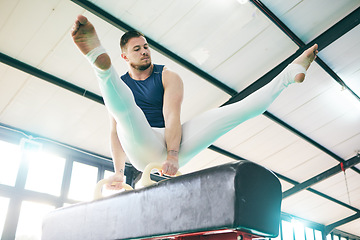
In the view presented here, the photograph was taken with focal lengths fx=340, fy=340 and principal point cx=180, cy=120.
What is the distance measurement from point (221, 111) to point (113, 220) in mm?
713

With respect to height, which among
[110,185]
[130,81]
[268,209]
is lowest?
[268,209]

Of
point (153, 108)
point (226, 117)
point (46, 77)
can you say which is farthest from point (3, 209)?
point (226, 117)

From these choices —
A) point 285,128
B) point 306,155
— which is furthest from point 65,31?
point 306,155

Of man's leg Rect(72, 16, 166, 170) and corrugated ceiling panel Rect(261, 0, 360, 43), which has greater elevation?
corrugated ceiling panel Rect(261, 0, 360, 43)

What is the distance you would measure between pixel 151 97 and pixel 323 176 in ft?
28.2

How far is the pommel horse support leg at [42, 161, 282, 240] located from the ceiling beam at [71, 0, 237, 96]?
11.5ft

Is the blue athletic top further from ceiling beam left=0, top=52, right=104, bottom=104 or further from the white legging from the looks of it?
ceiling beam left=0, top=52, right=104, bottom=104

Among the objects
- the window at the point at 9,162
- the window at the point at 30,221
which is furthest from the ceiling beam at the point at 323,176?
the window at the point at 9,162

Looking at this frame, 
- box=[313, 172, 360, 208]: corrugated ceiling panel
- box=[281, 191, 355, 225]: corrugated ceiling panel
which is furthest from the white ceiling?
box=[281, 191, 355, 225]: corrugated ceiling panel

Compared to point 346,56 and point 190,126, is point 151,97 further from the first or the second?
point 346,56

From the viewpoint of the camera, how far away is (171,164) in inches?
61.0

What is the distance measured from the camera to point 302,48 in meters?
5.67

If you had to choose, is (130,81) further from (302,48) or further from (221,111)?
(302,48)

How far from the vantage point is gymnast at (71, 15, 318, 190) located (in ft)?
4.47
